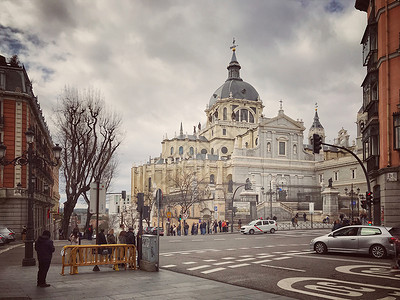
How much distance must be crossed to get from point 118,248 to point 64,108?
2041 centimetres

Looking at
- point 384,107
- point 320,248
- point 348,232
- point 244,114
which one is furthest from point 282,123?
point 348,232

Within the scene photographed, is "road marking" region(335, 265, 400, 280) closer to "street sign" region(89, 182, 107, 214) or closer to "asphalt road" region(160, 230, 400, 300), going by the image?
"asphalt road" region(160, 230, 400, 300)

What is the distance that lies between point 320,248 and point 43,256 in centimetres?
1168

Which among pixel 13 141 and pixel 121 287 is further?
pixel 13 141

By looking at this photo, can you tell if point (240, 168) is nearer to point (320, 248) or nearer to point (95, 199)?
point (320, 248)

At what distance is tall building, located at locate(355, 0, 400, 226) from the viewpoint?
21.3m

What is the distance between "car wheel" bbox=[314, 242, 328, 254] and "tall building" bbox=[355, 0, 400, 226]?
5.29 meters

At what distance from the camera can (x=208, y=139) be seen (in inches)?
4055

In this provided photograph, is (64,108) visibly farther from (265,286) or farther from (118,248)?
(265,286)

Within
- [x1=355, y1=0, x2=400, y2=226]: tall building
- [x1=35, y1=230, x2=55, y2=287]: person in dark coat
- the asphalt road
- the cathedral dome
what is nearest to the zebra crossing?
the asphalt road

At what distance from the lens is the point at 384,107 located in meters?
22.5

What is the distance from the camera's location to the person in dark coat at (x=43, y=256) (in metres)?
10.4

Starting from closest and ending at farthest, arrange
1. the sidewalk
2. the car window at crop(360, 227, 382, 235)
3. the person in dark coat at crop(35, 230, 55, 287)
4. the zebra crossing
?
the sidewalk, the person in dark coat at crop(35, 230, 55, 287), the zebra crossing, the car window at crop(360, 227, 382, 235)

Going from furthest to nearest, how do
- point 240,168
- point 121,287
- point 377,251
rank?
1. point 240,168
2. point 377,251
3. point 121,287
